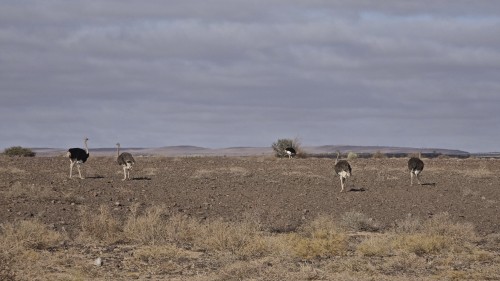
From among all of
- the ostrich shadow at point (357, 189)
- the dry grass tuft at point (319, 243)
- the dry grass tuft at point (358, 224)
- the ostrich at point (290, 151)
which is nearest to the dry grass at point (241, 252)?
the dry grass tuft at point (319, 243)

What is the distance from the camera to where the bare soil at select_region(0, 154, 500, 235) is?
24516 mm

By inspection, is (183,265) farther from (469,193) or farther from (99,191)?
(469,193)

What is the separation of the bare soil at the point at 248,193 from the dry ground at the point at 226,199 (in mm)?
33

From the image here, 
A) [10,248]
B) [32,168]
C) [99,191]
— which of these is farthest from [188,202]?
[32,168]

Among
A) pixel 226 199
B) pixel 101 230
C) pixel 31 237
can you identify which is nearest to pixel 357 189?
pixel 226 199

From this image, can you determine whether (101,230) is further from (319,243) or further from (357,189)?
(357,189)

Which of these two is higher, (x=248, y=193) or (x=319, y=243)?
(x=248, y=193)

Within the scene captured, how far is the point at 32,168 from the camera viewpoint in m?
37.9

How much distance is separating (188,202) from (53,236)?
8.03 meters

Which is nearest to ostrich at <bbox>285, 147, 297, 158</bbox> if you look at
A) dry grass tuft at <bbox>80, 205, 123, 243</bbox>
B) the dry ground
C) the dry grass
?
the dry ground

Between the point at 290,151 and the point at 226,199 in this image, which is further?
the point at 290,151

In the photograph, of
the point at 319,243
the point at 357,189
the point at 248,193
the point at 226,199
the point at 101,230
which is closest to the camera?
the point at 319,243

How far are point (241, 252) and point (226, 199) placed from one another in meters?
9.93

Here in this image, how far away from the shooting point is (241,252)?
58.2ft
